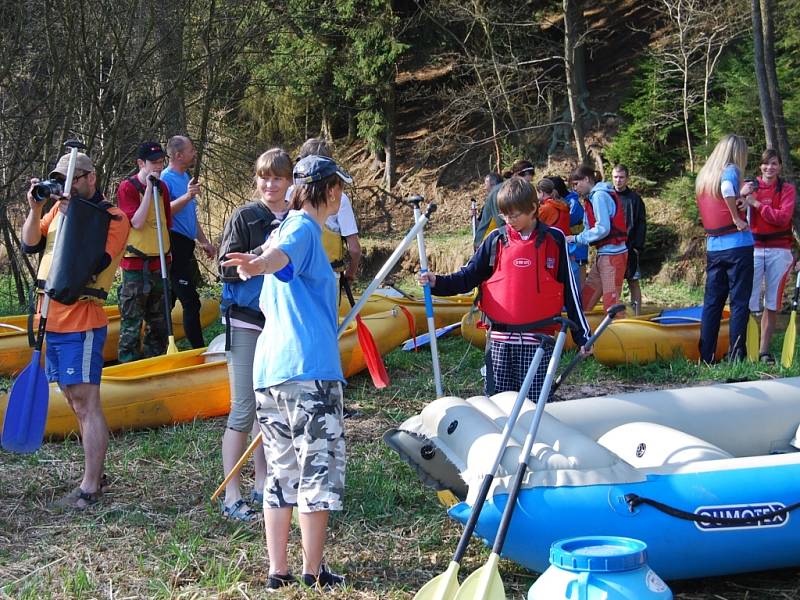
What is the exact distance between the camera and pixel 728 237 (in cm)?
654

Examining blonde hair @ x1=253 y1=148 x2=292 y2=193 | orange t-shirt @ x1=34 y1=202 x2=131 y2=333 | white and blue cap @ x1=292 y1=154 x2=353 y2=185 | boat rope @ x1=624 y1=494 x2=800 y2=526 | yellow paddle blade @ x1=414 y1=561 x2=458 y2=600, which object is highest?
blonde hair @ x1=253 y1=148 x2=292 y2=193

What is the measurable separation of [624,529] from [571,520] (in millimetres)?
175

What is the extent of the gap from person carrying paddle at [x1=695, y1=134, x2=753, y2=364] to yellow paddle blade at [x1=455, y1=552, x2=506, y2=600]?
4446mm

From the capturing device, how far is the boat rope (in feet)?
9.67

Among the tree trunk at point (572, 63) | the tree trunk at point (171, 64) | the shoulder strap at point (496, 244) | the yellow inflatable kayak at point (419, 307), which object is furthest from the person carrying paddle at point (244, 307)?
the tree trunk at point (572, 63)

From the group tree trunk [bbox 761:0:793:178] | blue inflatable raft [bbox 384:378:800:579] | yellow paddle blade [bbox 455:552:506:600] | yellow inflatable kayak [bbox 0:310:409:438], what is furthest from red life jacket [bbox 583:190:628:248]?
yellow paddle blade [bbox 455:552:506:600]

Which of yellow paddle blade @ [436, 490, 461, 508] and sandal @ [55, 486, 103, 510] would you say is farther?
sandal @ [55, 486, 103, 510]

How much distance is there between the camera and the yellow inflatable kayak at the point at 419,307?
806 cm

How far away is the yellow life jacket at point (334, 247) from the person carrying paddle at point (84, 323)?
141 centimetres

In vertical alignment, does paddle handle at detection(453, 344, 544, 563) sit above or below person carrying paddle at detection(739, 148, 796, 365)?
below

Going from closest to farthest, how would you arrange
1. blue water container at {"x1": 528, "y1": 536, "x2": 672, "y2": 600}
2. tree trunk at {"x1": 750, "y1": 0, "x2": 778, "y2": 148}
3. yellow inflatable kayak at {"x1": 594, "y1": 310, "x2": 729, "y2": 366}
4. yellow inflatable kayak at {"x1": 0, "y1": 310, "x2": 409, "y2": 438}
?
blue water container at {"x1": 528, "y1": 536, "x2": 672, "y2": 600}, yellow inflatable kayak at {"x1": 0, "y1": 310, "x2": 409, "y2": 438}, yellow inflatable kayak at {"x1": 594, "y1": 310, "x2": 729, "y2": 366}, tree trunk at {"x1": 750, "y1": 0, "x2": 778, "y2": 148}

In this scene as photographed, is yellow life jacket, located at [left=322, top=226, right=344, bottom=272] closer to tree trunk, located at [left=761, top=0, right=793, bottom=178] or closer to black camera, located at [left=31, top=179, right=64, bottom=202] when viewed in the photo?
black camera, located at [left=31, top=179, right=64, bottom=202]

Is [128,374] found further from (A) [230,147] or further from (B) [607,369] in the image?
(A) [230,147]

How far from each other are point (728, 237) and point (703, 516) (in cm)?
399
